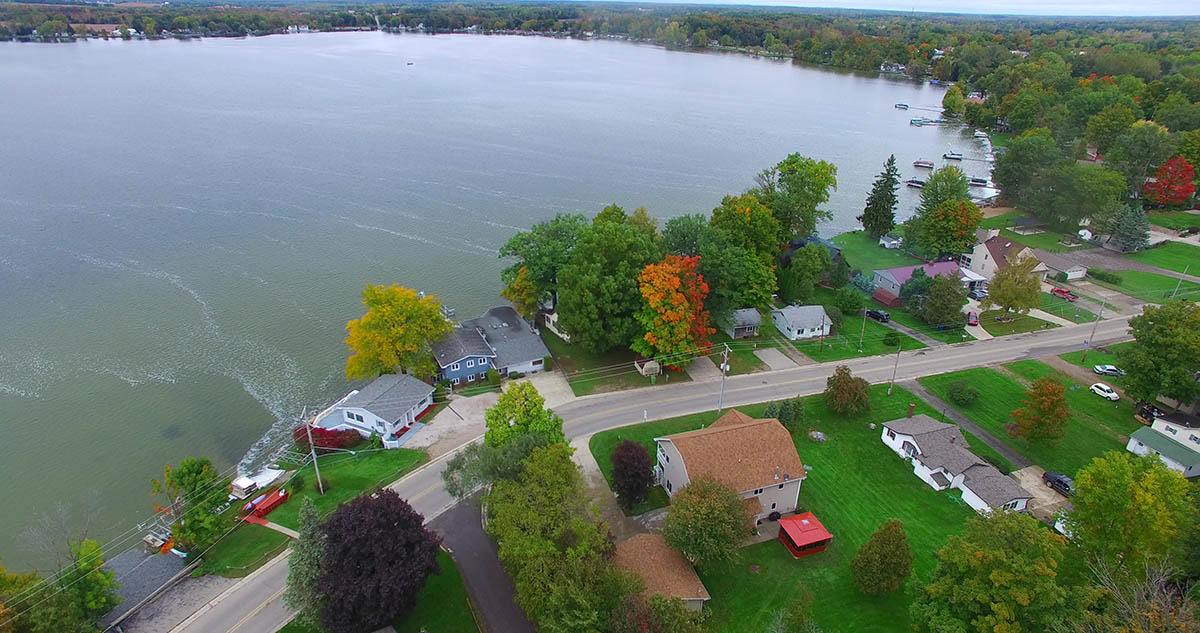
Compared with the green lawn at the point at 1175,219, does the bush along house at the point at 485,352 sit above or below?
above

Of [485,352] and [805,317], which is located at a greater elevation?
[485,352]

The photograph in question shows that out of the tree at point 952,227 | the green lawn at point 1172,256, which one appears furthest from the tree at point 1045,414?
the green lawn at point 1172,256

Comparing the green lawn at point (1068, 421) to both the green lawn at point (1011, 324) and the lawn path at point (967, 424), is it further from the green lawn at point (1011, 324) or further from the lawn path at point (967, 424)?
the green lawn at point (1011, 324)

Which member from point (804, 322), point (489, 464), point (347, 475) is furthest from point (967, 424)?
point (347, 475)

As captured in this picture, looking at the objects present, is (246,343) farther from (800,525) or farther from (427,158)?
(427,158)

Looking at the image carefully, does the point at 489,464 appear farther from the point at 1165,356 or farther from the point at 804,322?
the point at 1165,356

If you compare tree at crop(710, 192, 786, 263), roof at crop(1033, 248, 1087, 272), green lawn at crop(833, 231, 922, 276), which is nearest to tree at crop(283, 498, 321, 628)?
tree at crop(710, 192, 786, 263)
